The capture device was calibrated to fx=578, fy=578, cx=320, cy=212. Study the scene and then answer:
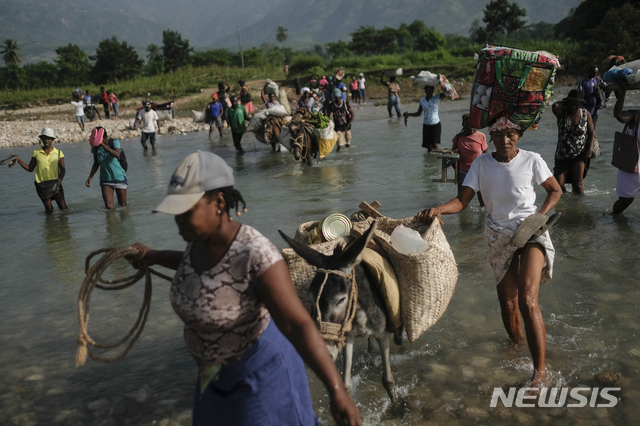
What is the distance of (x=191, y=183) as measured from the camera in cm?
234

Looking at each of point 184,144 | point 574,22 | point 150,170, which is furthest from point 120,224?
point 574,22

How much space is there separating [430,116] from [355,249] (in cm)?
1064

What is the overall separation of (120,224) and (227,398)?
8.67 m

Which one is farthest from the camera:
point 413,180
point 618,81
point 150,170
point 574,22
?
point 574,22

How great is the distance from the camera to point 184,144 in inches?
904

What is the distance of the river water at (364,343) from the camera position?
14.3ft

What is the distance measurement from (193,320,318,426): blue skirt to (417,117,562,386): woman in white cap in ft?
6.79

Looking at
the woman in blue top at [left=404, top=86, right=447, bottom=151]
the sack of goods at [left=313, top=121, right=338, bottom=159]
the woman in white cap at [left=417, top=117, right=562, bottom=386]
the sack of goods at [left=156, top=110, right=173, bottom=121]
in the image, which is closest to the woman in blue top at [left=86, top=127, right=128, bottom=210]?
the sack of goods at [left=313, top=121, right=338, bottom=159]

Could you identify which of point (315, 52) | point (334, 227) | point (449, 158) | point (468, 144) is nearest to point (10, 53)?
point (315, 52)

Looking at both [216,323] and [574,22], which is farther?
[574,22]

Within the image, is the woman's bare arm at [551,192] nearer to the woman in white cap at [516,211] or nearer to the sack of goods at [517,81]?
the woman in white cap at [516,211]

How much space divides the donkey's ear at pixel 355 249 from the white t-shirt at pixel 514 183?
4.76 ft

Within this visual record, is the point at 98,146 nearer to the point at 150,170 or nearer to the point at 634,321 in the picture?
the point at 150,170

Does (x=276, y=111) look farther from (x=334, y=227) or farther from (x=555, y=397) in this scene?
(x=555, y=397)
